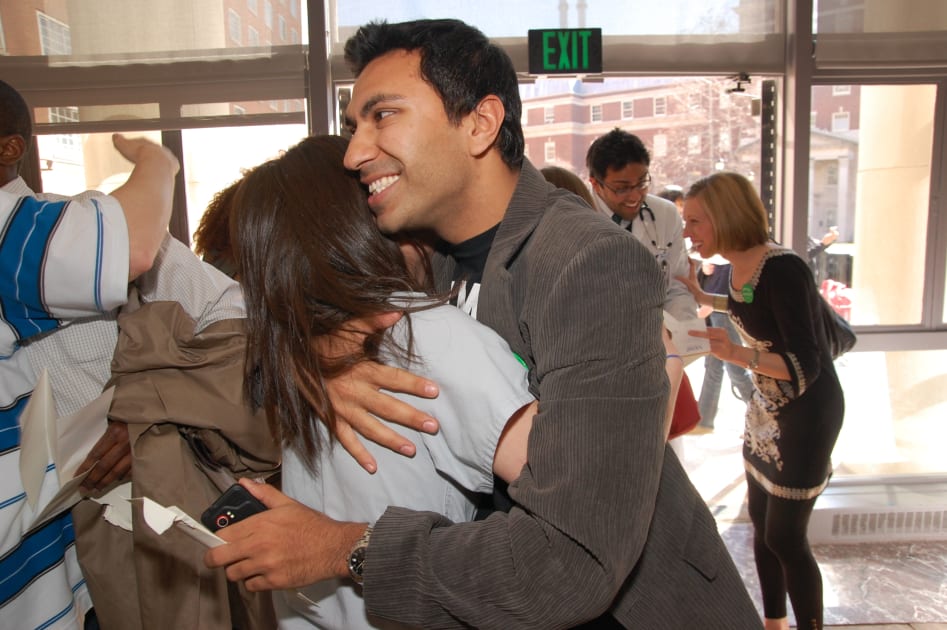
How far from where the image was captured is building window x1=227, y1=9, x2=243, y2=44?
357 centimetres

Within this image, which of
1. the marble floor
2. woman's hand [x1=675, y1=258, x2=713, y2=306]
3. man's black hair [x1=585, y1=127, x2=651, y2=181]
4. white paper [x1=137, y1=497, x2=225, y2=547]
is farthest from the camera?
woman's hand [x1=675, y1=258, x2=713, y2=306]

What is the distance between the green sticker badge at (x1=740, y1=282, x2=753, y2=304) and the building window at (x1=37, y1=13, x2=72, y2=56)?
3.56 meters

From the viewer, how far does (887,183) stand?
12.7 ft

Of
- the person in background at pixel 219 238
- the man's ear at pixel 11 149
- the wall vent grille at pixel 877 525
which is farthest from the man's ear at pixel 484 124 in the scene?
the wall vent grille at pixel 877 525

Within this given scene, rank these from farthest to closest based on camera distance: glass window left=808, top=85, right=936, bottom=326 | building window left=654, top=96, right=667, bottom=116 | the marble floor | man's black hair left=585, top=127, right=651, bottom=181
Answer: building window left=654, top=96, right=667, bottom=116, glass window left=808, top=85, right=936, bottom=326, man's black hair left=585, top=127, right=651, bottom=181, the marble floor

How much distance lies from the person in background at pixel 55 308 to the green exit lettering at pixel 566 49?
8.74ft

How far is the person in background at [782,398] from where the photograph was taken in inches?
95.1

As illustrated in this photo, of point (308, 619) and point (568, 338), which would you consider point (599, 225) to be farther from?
point (308, 619)

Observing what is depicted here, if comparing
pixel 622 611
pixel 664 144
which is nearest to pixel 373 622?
pixel 622 611

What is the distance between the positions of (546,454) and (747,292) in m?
2.02

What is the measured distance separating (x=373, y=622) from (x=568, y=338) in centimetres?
51

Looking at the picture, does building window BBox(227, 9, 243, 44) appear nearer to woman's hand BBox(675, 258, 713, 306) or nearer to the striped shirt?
woman's hand BBox(675, 258, 713, 306)

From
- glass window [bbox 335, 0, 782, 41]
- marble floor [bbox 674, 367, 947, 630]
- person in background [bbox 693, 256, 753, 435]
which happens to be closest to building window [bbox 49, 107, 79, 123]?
glass window [bbox 335, 0, 782, 41]

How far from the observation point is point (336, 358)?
976 mm
